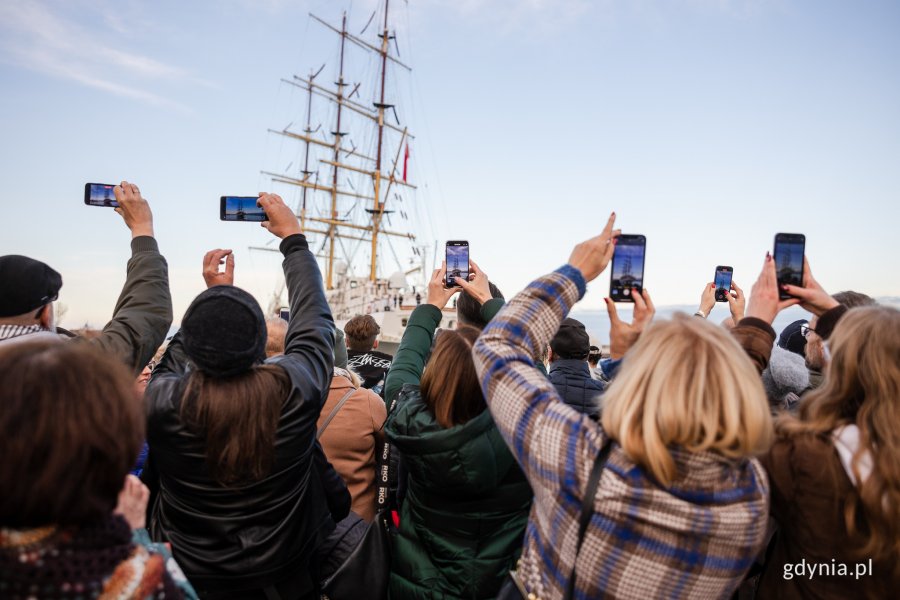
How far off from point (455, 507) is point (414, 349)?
3.01 feet

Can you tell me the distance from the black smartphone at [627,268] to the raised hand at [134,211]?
244cm

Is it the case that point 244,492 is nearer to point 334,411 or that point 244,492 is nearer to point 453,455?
point 453,455

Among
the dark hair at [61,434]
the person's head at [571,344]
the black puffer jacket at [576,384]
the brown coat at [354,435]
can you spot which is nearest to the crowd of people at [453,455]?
the dark hair at [61,434]

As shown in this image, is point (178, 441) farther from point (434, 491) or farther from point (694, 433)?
point (694, 433)

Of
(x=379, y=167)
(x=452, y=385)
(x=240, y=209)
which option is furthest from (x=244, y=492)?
(x=379, y=167)

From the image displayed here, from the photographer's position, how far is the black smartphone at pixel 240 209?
334 cm

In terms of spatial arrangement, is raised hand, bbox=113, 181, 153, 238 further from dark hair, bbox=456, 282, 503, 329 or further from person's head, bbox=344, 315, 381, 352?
person's head, bbox=344, 315, 381, 352

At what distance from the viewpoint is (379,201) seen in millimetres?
53688

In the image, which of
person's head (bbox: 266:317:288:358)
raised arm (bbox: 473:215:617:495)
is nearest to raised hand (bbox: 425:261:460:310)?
person's head (bbox: 266:317:288:358)

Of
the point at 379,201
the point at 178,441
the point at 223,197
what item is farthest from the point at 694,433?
the point at 379,201

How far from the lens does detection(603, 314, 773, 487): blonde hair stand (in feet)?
5.22

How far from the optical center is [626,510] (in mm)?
1652

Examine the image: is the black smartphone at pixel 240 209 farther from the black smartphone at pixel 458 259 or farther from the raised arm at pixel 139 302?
the black smartphone at pixel 458 259

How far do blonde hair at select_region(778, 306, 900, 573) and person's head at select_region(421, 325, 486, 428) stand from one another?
1.24 meters
